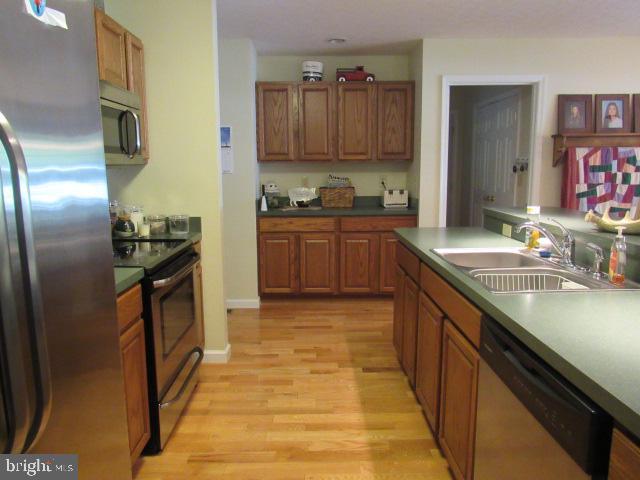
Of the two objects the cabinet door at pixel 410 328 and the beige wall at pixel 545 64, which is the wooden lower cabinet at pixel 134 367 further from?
the beige wall at pixel 545 64

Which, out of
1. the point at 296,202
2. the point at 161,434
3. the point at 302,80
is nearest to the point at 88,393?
the point at 161,434

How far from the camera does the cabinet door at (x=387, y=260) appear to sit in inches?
170

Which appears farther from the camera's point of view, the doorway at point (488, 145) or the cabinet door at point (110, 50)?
the doorway at point (488, 145)

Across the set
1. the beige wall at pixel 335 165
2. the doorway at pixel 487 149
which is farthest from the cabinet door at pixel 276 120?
the doorway at pixel 487 149

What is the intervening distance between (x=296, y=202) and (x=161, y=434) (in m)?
2.86

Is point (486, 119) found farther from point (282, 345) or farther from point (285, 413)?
point (285, 413)

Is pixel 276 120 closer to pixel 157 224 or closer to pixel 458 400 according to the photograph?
pixel 157 224

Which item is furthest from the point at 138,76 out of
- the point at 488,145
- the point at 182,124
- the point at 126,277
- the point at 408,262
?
the point at 488,145

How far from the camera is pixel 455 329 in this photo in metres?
1.75

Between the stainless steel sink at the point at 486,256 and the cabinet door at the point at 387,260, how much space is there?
6.60 feet

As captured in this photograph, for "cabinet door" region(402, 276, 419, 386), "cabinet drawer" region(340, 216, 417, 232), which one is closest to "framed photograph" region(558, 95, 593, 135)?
"cabinet drawer" region(340, 216, 417, 232)

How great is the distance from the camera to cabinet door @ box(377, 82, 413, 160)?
4316 millimetres

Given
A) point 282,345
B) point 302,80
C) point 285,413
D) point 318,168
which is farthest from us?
point 318,168

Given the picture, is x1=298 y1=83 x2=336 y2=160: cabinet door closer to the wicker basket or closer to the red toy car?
the red toy car
